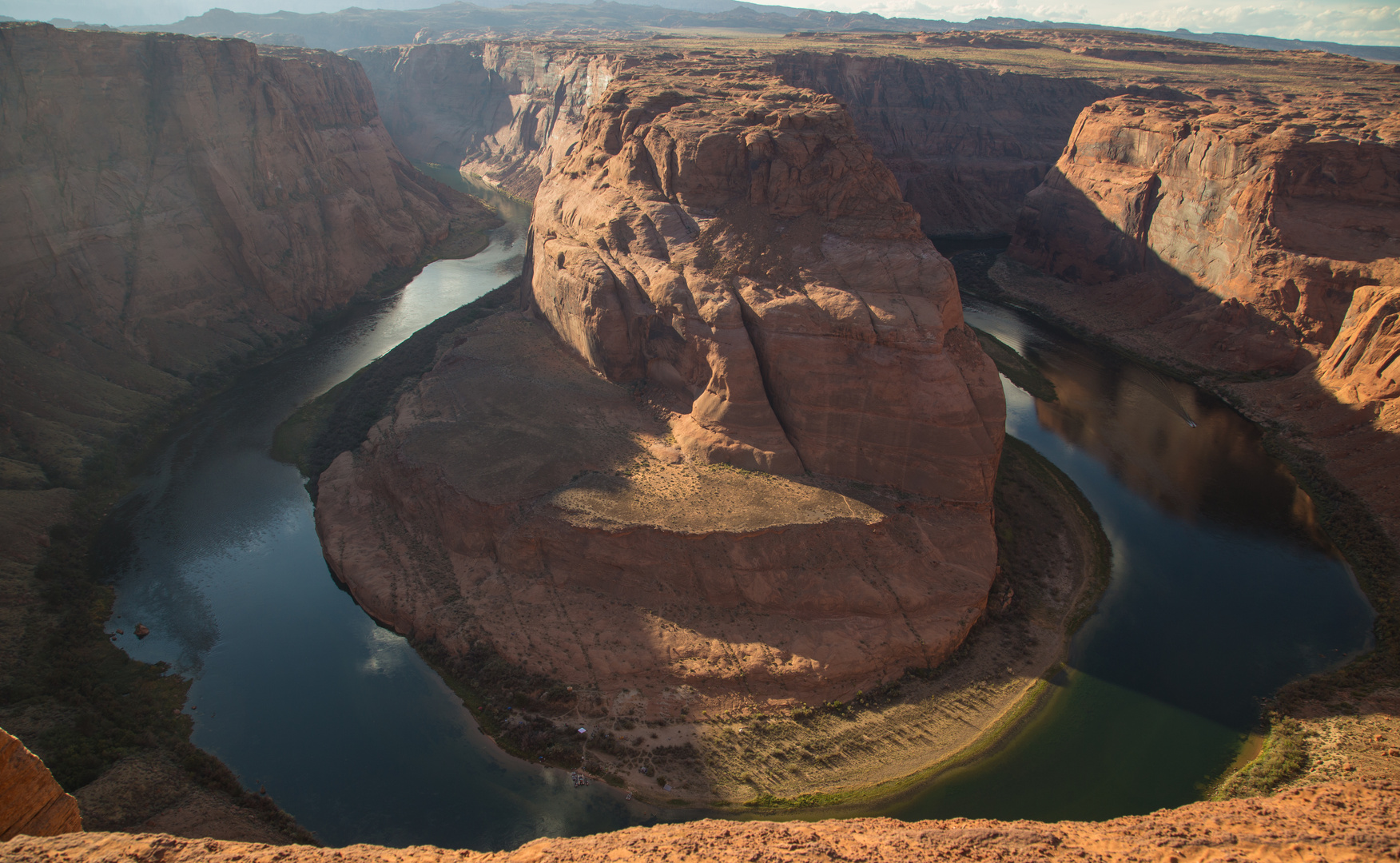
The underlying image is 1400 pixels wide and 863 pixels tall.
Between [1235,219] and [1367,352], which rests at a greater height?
[1235,219]

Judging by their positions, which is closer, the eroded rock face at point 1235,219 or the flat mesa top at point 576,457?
the flat mesa top at point 576,457

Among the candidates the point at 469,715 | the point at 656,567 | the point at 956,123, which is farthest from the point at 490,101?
the point at 469,715

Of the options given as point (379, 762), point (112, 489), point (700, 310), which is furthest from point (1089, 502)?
point (112, 489)

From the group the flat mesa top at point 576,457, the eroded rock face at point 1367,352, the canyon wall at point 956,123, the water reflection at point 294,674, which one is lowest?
the water reflection at point 294,674

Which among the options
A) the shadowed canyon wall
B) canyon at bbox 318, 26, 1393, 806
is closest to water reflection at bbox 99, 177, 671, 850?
canyon at bbox 318, 26, 1393, 806

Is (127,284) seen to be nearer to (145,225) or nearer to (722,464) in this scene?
(145,225)

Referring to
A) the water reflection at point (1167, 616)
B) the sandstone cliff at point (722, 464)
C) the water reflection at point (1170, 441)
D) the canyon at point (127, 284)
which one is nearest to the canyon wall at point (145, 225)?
the canyon at point (127, 284)

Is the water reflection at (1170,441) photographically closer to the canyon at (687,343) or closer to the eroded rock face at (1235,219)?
the canyon at (687,343)
